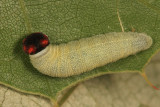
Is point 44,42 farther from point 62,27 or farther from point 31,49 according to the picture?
point 62,27

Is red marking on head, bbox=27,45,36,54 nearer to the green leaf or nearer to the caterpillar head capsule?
the caterpillar head capsule

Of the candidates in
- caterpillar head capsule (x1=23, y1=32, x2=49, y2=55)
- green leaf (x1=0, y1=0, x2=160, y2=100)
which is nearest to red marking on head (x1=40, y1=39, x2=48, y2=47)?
caterpillar head capsule (x1=23, y1=32, x2=49, y2=55)

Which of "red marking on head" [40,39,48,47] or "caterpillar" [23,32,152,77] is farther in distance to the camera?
"caterpillar" [23,32,152,77]

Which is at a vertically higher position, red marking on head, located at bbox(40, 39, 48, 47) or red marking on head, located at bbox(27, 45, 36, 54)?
red marking on head, located at bbox(40, 39, 48, 47)

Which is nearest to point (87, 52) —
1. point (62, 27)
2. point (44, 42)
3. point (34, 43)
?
point (62, 27)

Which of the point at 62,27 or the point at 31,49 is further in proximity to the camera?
the point at 62,27

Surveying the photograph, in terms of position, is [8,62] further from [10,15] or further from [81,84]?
A: [81,84]
